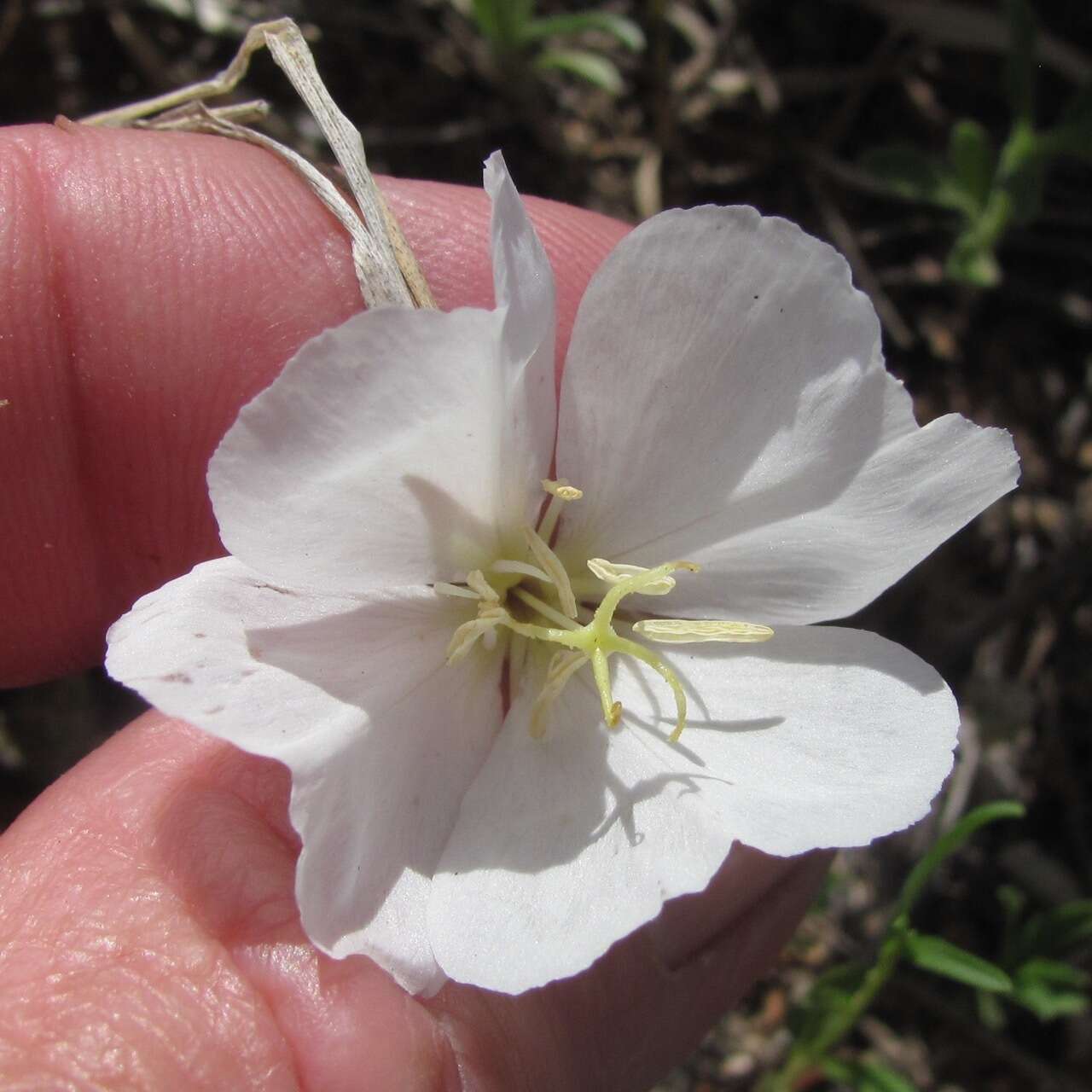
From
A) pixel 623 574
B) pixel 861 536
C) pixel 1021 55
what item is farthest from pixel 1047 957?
pixel 1021 55

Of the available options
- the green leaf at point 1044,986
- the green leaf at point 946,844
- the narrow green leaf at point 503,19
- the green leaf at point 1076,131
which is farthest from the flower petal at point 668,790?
the narrow green leaf at point 503,19

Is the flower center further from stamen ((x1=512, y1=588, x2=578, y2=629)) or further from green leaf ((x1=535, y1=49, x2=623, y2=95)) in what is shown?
green leaf ((x1=535, y1=49, x2=623, y2=95))

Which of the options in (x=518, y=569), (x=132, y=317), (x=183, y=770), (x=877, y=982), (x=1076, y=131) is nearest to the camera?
(x=518, y=569)

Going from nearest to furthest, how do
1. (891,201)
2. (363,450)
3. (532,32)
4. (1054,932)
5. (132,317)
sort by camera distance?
(363,450), (132,317), (1054,932), (532,32), (891,201)

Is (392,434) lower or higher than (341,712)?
higher

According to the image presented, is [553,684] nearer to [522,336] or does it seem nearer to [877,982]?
[522,336]

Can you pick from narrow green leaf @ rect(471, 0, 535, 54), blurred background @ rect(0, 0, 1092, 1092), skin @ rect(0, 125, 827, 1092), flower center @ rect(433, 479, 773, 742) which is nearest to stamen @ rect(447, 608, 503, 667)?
flower center @ rect(433, 479, 773, 742)

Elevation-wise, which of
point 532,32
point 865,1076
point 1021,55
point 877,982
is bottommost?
point 865,1076

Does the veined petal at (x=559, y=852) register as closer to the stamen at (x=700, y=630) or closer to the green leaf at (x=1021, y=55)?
the stamen at (x=700, y=630)
